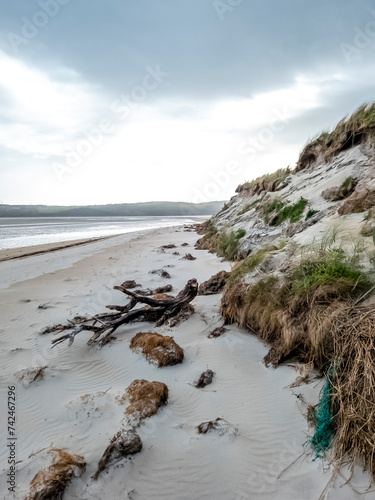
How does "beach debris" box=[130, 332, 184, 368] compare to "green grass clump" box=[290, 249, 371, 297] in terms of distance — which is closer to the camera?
"green grass clump" box=[290, 249, 371, 297]

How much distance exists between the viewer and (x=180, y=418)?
2703 millimetres

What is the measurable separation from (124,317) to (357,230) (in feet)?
13.2

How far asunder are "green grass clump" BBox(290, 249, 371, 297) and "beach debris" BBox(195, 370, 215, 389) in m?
1.47

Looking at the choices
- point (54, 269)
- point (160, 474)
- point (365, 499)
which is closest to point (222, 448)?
point (160, 474)

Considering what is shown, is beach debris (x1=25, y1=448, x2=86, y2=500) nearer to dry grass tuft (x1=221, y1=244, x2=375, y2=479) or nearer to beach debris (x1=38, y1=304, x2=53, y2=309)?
dry grass tuft (x1=221, y1=244, x2=375, y2=479)

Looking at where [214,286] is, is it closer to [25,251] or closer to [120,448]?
[120,448]

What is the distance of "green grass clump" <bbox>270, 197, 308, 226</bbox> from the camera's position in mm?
7912

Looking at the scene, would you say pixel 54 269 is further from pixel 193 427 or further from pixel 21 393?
pixel 193 427

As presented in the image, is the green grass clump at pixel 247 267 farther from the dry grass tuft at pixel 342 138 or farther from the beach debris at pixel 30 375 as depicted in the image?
the dry grass tuft at pixel 342 138

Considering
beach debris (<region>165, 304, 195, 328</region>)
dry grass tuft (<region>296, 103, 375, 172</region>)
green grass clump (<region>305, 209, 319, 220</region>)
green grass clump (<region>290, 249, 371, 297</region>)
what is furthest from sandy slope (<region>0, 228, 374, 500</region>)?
dry grass tuft (<region>296, 103, 375, 172</region>)

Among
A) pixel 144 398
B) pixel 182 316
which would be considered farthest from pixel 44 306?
pixel 144 398

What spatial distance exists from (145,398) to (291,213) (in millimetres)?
6994

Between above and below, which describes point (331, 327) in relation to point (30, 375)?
above

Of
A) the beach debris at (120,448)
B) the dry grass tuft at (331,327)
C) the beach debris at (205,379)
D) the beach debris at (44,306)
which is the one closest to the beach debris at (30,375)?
the beach debris at (120,448)
